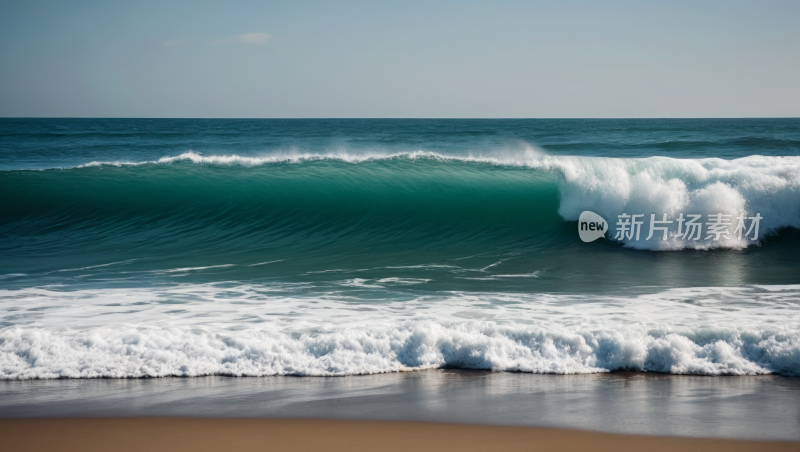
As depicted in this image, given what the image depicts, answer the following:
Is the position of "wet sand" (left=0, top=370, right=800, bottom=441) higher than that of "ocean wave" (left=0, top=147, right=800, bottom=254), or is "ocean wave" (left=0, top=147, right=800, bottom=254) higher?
"ocean wave" (left=0, top=147, right=800, bottom=254)

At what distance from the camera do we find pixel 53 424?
10.5 ft

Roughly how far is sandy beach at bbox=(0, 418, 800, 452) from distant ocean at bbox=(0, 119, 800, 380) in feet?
2.58

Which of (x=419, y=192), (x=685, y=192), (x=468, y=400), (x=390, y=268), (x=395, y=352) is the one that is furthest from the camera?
(x=419, y=192)

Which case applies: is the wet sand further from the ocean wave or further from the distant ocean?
the ocean wave

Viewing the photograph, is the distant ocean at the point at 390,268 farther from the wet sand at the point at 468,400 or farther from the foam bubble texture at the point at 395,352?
the wet sand at the point at 468,400

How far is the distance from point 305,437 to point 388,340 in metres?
1.31

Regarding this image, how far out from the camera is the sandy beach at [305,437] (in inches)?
115

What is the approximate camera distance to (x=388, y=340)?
426 centimetres

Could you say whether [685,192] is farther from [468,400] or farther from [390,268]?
[468,400]

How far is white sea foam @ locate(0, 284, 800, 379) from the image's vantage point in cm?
401

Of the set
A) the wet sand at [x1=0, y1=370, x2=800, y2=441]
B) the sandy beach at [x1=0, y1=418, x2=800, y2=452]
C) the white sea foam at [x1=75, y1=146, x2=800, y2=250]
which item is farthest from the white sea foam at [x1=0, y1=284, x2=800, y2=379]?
the white sea foam at [x1=75, y1=146, x2=800, y2=250]

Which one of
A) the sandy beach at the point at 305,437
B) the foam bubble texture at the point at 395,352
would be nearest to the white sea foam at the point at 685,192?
the foam bubble texture at the point at 395,352

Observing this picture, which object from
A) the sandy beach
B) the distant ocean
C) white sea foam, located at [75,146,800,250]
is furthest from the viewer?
white sea foam, located at [75,146,800,250]

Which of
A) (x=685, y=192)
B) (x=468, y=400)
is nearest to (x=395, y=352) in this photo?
(x=468, y=400)
